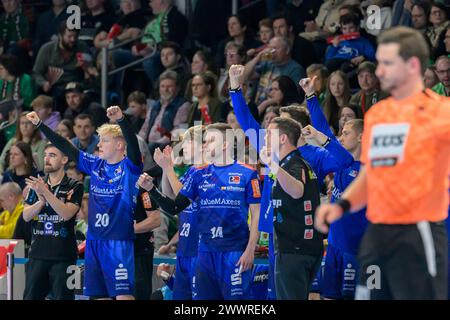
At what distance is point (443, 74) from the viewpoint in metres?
11.6

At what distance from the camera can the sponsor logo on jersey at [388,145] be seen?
616cm

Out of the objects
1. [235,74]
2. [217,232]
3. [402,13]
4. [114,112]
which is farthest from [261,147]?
[402,13]

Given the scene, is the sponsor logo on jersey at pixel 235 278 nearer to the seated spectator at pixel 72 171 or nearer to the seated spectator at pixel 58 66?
the seated spectator at pixel 72 171

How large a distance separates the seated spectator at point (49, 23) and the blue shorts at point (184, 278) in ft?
23.5

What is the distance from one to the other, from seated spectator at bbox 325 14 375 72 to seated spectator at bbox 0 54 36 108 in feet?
14.9

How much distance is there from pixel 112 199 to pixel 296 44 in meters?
4.50

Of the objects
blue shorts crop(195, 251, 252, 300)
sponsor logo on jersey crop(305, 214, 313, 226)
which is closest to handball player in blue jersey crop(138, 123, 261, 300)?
blue shorts crop(195, 251, 252, 300)

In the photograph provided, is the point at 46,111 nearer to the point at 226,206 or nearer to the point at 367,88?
the point at 367,88

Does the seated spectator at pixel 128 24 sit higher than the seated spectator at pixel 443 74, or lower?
higher

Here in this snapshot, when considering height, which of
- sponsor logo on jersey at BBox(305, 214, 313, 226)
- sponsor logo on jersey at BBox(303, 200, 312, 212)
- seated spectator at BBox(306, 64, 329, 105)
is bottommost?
sponsor logo on jersey at BBox(305, 214, 313, 226)

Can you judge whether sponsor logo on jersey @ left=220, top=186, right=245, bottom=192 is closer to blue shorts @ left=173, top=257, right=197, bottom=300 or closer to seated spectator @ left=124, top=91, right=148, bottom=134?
blue shorts @ left=173, top=257, right=197, bottom=300

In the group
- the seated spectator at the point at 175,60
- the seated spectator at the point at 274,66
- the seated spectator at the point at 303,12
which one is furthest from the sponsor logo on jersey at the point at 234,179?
the seated spectator at the point at 303,12

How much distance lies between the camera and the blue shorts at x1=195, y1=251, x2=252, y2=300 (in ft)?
31.0

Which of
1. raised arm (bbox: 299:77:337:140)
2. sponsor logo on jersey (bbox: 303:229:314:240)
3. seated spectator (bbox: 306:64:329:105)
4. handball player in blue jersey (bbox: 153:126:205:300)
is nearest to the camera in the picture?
sponsor logo on jersey (bbox: 303:229:314:240)
